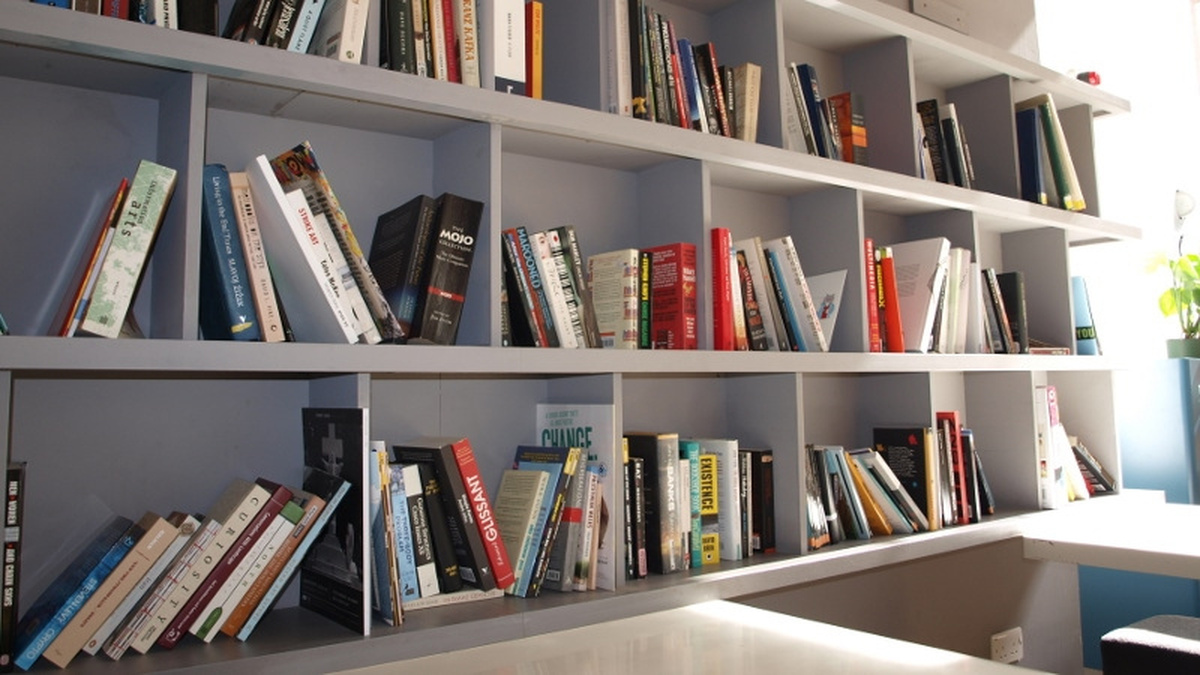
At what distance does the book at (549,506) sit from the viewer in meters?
1.60

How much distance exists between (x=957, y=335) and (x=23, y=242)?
2.21 metres

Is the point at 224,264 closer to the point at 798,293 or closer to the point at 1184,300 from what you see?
the point at 798,293

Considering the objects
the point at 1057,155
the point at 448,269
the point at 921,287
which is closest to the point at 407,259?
the point at 448,269

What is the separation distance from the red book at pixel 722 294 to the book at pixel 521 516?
51cm

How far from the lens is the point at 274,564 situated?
53.1 inches

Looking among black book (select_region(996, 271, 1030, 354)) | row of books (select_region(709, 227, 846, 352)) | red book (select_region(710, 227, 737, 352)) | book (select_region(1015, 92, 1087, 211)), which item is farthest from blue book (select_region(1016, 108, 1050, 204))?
red book (select_region(710, 227, 737, 352))

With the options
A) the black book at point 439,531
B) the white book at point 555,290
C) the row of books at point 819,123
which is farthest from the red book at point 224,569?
the row of books at point 819,123

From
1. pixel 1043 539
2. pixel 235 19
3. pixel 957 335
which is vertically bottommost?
pixel 1043 539

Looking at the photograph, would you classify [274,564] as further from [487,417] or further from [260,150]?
[260,150]

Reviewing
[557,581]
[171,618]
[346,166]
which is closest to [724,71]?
[346,166]

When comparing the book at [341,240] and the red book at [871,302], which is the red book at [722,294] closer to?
the red book at [871,302]

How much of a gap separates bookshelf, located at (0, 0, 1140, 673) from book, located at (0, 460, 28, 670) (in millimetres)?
91

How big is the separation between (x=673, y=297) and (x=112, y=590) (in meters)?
1.14

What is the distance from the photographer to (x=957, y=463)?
243 centimetres
